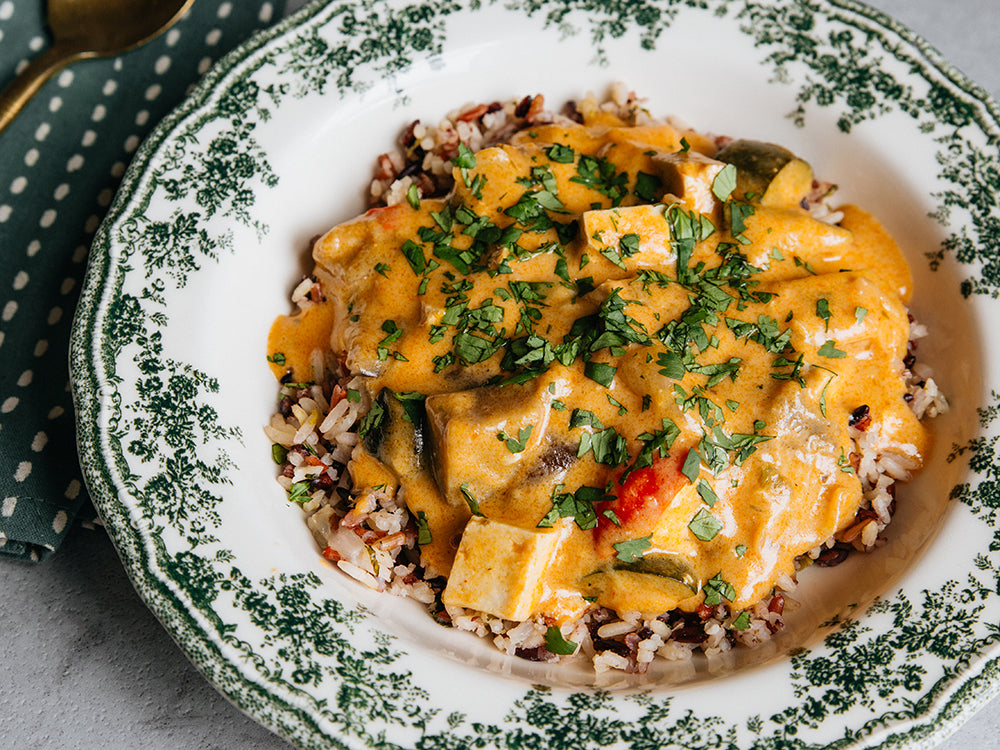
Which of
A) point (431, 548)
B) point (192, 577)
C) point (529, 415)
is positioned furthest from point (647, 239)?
point (192, 577)

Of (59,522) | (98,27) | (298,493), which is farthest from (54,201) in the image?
(298,493)

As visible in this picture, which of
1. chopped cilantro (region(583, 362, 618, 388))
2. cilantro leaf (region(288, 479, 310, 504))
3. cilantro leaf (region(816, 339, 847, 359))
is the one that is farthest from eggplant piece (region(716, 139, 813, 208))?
cilantro leaf (region(288, 479, 310, 504))

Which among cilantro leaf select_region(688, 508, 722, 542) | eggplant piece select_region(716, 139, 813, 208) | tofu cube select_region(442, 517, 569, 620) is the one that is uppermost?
eggplant piece select_region(716, 139, 813, 208)

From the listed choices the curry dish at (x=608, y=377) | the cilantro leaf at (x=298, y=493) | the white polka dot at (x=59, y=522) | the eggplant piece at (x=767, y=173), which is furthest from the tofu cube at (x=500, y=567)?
the eggplant piece at (x=767, y=173)

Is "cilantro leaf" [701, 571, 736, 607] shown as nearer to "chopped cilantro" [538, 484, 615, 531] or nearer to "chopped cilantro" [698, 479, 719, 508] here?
"chopped cilantro" [698, 479, 719, 508]

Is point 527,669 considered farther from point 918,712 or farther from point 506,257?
point 506,257

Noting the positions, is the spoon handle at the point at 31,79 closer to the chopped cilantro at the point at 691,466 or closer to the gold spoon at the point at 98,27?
the gold spoon at the point at 98,27

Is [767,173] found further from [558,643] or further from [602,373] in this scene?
[558,643]
